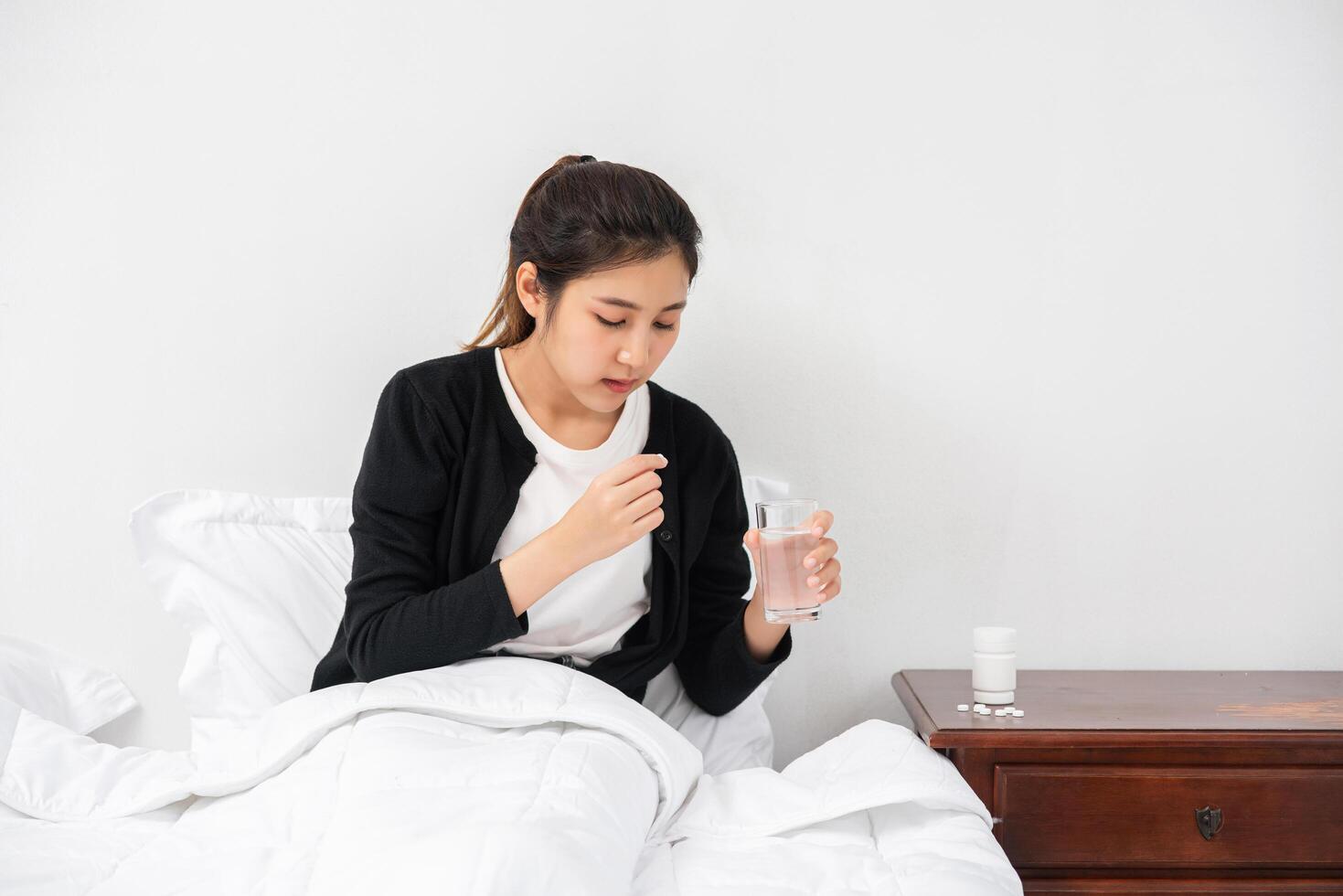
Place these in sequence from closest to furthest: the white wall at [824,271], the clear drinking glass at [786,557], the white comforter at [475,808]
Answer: the white comforter at [475,808], the clear drinking glass at [786,557], the white wall at [824,271]

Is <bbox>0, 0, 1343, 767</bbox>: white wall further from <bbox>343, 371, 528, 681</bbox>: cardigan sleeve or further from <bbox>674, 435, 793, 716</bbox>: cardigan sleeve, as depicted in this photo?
<bbox>343, 371, 528, 681</bbox>: cardigan sleeve

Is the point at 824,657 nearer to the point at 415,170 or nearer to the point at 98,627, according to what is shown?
the point at 415,170

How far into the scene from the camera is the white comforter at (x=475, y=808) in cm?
90

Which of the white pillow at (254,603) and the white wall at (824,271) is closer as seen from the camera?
the white pillow at (254,603)

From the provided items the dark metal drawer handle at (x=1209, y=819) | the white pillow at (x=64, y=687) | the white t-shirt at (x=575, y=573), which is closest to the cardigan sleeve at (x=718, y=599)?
the white t-shirt at (x=575, y=573)

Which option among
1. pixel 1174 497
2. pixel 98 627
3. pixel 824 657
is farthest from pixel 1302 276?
pixel 98 627

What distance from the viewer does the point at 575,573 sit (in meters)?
1.42

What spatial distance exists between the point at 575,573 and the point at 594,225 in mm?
454

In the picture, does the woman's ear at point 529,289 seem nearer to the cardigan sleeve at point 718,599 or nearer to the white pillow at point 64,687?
the cardigan sleeve at point 718,599

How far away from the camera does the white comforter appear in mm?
904

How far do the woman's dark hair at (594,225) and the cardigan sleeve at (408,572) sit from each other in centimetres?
22

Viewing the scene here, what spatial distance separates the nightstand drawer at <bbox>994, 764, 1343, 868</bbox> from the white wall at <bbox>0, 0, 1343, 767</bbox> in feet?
1.41

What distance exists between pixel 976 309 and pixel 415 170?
947 millimetres

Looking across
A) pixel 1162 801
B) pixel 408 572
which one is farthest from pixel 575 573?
pixel 1162 801
